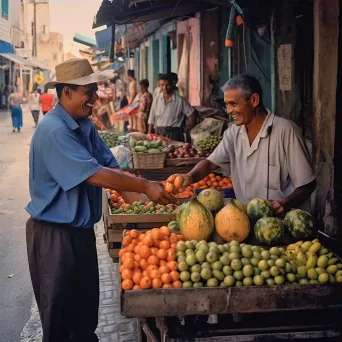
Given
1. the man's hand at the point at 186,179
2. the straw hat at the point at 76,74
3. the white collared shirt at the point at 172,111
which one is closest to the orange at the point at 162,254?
the straw hat at the point at 76,74

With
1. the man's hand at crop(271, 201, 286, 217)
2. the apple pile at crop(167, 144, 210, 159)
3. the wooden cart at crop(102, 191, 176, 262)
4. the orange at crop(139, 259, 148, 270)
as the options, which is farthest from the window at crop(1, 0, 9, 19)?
the orange at crop(139, 259, 148, 270)

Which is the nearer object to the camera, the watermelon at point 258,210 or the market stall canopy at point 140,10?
the watermelon at point 258,210

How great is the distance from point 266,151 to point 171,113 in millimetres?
6369

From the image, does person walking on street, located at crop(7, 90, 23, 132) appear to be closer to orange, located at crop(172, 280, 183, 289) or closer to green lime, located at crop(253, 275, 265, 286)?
orange, located at crop(172, 280, 183, 289)

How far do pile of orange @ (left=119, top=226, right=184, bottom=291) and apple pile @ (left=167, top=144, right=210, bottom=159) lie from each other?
15.2 feet

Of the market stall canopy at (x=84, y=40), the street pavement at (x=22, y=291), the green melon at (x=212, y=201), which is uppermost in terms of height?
the market stall canopy at (x=84, y=40)

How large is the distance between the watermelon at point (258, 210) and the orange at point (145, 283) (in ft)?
3.27

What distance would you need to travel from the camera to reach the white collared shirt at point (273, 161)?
429cm

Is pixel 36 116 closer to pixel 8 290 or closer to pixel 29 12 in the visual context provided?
pixel 8 290

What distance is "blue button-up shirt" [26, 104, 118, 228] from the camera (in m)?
3.58

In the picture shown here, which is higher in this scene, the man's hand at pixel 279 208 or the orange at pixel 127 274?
the man's hand at pixel 279 208

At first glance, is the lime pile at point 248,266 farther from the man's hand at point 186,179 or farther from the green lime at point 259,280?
the man's hand at point 186,179

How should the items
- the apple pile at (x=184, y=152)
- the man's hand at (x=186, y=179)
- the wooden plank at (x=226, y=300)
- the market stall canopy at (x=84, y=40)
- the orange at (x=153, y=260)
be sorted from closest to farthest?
the wooden plank at (x=226, y=300) → the orange at (x=153, y=260) → the man's hand at (x=186, y=179) → the apple pile at (x=184, y=152) → the market stall canopy at (x=84, y=40)

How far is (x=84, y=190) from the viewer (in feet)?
12.3
